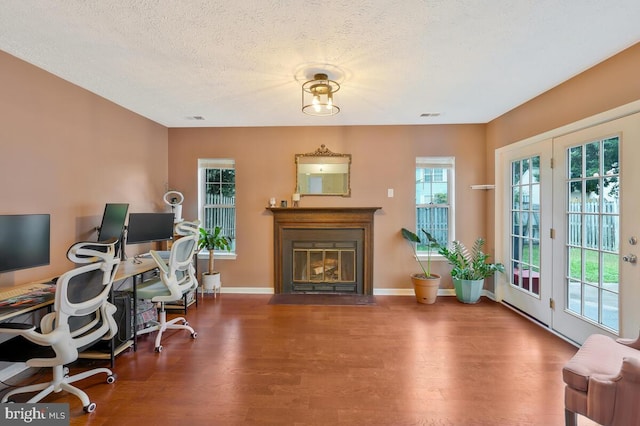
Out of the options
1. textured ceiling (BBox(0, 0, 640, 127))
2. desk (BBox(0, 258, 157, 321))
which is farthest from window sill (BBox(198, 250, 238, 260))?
textured ceiling (BBox(0, 0, 640, 127))

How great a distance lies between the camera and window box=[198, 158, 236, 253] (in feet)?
14.3

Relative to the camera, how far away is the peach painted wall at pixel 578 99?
2.15 m

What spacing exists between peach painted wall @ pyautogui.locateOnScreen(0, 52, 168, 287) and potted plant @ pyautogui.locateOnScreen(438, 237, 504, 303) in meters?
4.25

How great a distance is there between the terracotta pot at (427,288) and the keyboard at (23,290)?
3.78 m

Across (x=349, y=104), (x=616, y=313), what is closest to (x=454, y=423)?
(x=616, y=313)

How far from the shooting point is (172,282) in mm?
2660

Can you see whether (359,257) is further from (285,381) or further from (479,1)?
(479,1)

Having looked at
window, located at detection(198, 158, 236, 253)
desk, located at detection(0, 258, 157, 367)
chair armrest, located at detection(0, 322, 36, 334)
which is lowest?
chair armrest, located at detection(0, 322, 36, 334)

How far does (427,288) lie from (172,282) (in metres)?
3.04

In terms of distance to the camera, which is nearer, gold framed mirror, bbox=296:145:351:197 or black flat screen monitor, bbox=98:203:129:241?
black flat screen monitor, bbox=98:203:129:241

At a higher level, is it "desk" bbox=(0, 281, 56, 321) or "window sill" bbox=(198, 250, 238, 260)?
"desk" bbox=(0, 281, 56, 321)

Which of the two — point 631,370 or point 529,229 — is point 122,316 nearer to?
point 631,370

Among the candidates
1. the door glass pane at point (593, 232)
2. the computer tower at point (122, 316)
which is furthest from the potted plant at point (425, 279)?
the computer tower at point (122, 316)

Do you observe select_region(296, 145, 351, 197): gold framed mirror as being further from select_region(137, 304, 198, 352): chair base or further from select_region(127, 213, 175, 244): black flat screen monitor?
select_region(137, 304, 198, 352): chair base
